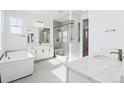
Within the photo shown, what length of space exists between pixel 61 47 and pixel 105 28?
5.12 m

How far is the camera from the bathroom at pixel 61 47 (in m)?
1.16

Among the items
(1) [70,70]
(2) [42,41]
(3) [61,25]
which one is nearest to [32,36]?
(2) [42,41]

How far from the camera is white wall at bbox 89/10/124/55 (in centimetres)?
133

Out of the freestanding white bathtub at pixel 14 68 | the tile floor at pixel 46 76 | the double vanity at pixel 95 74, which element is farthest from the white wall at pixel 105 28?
the freestanding white bathtub at pixel 14 68

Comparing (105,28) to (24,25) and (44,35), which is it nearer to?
(24,25)

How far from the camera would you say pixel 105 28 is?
1.54 m

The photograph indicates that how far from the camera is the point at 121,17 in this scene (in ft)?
4.33

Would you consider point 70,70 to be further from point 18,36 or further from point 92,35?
point 18,36

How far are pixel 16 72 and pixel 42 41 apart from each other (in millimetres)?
2836

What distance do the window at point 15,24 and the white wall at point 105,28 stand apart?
3.40 meters

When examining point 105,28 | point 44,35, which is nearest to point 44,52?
point 44,35

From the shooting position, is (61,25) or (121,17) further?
(61,25)

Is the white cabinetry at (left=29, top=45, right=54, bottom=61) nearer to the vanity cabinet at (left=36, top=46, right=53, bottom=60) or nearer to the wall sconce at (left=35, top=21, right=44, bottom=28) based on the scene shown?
the vanity cabinet at (left=36, top=46, right=53, bottom=60)

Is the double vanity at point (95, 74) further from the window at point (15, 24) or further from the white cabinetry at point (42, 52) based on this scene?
the window at point (15, 24)
